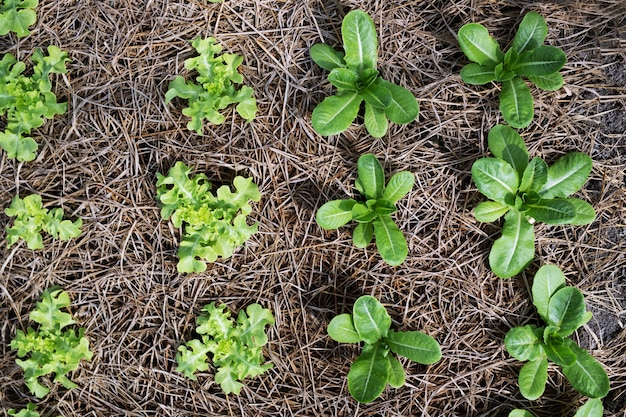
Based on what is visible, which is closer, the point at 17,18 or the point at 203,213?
the point at 203,213

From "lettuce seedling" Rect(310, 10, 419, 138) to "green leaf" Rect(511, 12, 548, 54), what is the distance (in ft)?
2.19

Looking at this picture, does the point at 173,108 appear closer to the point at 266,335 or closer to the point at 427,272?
the point at 266,335

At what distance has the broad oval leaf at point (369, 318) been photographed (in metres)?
2.66

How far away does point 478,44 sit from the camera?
2656mm

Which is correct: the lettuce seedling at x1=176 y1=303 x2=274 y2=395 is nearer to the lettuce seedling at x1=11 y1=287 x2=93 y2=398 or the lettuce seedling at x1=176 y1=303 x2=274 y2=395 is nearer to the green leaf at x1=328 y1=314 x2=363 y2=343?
the green leaf at x1=328 y1=314 x2=363 y2=343

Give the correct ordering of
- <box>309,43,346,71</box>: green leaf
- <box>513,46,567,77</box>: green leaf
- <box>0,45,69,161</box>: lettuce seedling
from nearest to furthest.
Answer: <box>513,46,567,77</box>: green leaf < <box>309,43,346,71</box>: green leaf < <box>0,45,69,161</box>: lettuce seedling

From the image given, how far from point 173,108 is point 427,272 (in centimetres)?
172

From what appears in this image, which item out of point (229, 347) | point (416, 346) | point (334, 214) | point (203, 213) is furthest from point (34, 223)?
point (416, 346)

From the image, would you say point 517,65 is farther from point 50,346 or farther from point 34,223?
point 50,346

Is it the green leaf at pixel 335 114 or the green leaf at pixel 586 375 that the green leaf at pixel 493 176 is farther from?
the green leaf at pixel 586 375

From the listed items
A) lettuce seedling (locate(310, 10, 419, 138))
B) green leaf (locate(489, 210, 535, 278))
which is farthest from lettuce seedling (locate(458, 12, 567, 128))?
green leaf (locate(489, 210, 535, 278))

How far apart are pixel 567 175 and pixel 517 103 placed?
0.48 metres

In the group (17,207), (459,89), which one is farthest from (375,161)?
(17,207)

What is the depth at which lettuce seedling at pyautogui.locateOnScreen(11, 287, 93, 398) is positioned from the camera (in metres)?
2.74
